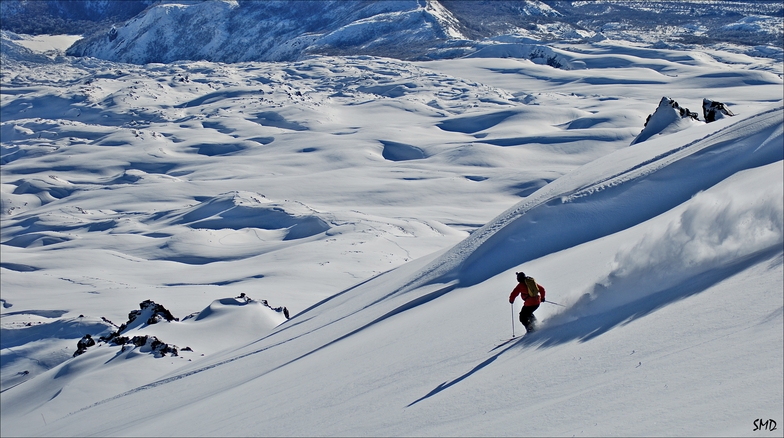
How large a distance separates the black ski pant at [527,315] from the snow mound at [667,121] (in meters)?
14.7

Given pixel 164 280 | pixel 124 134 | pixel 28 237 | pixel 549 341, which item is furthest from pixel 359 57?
pixel 549 341

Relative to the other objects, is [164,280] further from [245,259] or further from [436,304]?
[436,304]

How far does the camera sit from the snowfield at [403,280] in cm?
468

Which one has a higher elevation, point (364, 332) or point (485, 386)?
point (485, 386)

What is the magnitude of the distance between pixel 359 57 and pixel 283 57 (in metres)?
21.9

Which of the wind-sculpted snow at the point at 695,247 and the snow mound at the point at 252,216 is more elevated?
the wind-sculpted snow at the point at 695,247

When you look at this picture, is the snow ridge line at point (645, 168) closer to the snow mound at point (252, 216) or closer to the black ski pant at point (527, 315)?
the black ski pant at point (527, 315)

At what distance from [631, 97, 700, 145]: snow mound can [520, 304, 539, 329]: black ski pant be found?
14.7m

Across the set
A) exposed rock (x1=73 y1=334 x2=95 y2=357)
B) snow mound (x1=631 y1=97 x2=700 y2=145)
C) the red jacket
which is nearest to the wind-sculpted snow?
the red jacket

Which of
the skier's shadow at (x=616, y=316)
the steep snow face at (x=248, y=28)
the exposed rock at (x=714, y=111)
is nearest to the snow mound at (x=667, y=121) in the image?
the exposed rock at (x=714, y=111)

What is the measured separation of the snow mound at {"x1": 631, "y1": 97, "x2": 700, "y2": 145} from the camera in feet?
65.7

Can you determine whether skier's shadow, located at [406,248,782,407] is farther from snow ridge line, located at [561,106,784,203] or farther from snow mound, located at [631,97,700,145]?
snow mound, located at [631,97,700,145]

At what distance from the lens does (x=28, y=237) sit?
28.9 metres

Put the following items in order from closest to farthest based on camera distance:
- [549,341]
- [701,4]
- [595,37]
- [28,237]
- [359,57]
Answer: [549,341] < [28,237] < [359,57] < [595,37] < [701,4]
